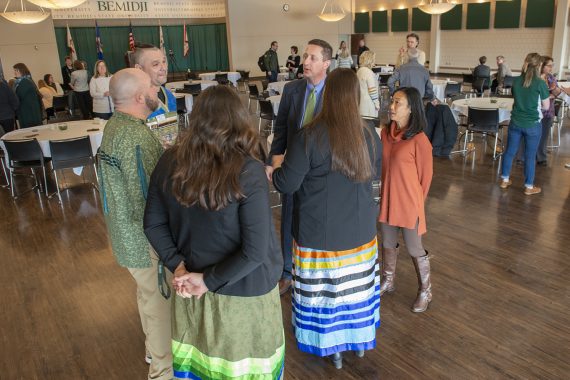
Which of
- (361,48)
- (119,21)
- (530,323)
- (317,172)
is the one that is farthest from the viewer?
(119,21)

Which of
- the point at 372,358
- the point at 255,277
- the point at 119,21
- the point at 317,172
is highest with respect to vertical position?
the point at 119,21

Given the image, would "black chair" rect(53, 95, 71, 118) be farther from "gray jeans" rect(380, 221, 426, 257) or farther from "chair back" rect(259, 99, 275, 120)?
"gray jeans" rect(380, 221, 426, 257)

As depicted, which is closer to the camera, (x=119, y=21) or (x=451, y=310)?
(x=451, y=310)

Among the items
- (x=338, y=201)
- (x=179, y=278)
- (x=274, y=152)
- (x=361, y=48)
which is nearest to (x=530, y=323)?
(x=338, y=201)

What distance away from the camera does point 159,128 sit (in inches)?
87.4

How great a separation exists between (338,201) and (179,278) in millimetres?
825

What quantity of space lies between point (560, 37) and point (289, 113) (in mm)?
14762

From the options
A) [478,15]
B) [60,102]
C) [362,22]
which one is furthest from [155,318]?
[362,22]

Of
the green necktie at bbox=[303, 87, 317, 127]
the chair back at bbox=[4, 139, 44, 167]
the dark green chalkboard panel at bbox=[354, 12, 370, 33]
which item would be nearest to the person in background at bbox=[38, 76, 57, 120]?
the chair back at bbox=[4, 139, 44, 167]

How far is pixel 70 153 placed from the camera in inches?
219

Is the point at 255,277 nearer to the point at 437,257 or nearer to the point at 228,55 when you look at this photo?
the point at 437,257

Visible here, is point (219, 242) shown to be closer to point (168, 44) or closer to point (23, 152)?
point (23, 152)

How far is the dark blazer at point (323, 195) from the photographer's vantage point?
203 centimetres

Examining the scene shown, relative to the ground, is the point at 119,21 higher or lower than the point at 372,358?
higher
